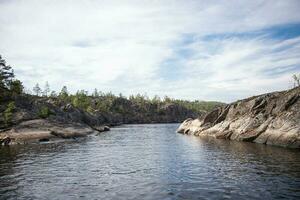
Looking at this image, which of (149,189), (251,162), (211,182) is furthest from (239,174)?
(149,189)

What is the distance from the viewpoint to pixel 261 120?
63312 mm

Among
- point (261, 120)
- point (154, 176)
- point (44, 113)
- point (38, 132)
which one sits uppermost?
point (44, 113)

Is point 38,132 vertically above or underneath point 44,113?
underneath

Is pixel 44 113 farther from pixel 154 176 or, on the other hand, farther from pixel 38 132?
pixel 154 176

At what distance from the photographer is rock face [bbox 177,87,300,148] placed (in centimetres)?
5325

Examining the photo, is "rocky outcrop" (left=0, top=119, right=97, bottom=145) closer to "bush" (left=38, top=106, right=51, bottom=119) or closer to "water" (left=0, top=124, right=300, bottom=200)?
"bush" (left=38, top=106, right=51, bottom=119)

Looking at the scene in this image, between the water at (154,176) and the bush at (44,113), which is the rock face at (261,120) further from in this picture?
the bush at (44,113)

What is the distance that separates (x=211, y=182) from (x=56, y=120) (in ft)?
238

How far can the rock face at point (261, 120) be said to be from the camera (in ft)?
175

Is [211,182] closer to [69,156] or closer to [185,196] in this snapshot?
[185,196]

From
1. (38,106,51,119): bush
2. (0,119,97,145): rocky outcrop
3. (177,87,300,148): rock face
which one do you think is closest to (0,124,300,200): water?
(177,87,300,148): rock face

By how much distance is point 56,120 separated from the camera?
303ft

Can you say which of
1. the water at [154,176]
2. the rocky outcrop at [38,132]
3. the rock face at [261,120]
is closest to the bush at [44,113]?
the rocky outcrop at [38,132]

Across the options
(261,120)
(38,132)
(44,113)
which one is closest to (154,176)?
(261,120)
